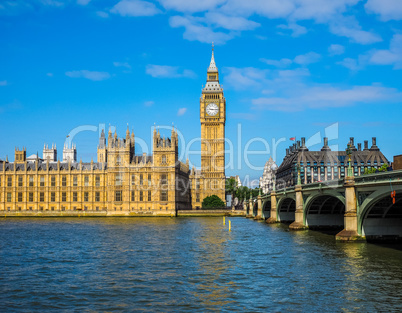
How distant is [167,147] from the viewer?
136 metres

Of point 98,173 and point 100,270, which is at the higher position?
point 98,173

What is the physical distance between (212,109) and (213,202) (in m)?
38.8

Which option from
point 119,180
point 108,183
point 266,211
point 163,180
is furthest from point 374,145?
point 108,183

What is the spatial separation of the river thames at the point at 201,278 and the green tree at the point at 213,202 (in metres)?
97.8

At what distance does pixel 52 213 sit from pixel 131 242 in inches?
3521

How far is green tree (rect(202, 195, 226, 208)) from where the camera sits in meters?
148

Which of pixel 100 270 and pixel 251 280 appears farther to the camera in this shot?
pixel 100 270

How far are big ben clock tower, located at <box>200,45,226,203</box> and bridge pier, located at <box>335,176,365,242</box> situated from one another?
11350 cm

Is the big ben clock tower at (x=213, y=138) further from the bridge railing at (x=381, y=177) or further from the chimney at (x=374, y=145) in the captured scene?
the bridge railing at (x=381, y=177)

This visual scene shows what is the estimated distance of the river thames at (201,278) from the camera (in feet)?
79.2

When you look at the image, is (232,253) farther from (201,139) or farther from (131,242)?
(201,139)

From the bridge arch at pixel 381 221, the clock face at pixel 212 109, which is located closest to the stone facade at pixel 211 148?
the clock face at pixel 212 109

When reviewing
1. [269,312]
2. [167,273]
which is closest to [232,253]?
[167,273]

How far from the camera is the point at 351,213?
4628cm
